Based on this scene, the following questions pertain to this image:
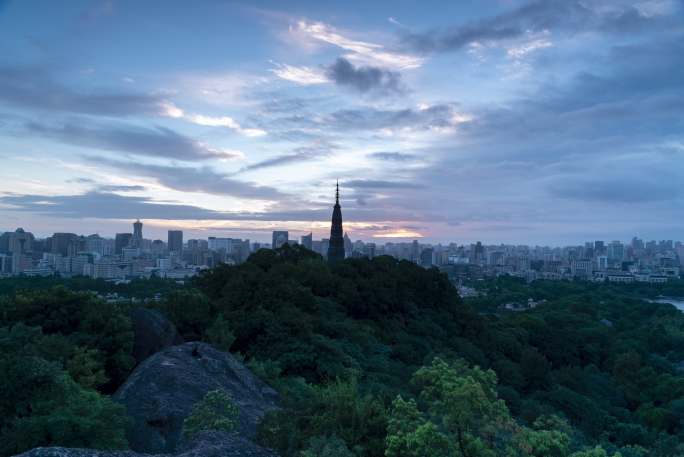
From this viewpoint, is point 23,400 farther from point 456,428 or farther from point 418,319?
point 418,319

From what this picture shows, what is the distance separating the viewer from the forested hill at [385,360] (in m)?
6.19

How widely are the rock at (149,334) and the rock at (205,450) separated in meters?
5.63

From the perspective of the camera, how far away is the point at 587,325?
116ft

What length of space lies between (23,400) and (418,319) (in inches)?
789

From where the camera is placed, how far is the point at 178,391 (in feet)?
28.8

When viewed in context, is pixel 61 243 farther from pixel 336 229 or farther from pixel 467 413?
pixel 467 413

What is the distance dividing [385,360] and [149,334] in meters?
7.63

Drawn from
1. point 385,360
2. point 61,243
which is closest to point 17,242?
point 61,243

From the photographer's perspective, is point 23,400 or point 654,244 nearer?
point 23,400

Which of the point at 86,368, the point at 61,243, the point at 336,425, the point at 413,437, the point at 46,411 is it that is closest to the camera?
the point at 413,437

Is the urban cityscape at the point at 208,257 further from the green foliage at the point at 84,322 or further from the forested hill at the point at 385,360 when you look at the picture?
the green foliage at the point at 84,322

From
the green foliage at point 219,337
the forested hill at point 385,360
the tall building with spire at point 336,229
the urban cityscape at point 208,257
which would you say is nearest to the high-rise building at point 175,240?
the urban cityscape at point 208,257

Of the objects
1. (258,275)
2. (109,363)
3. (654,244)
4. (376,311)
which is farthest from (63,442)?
(654,244)

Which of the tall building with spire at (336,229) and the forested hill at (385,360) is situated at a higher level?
the tall building with spire at (336,229)
